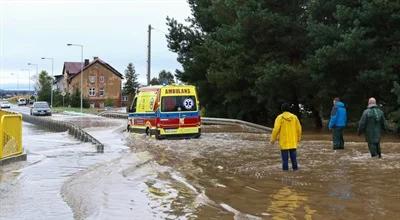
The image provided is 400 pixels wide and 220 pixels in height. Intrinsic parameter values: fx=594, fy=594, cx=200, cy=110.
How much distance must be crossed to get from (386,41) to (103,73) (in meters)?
110

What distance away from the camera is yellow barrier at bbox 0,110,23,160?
15141mm

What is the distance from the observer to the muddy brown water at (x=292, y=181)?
9.06m

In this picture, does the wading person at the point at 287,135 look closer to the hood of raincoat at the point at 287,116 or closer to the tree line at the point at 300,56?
the hood of raincoat at the point at 287,116

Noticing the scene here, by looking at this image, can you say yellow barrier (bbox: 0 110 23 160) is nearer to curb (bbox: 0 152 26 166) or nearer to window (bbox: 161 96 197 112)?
curb (bbox: 0 152 26 166)

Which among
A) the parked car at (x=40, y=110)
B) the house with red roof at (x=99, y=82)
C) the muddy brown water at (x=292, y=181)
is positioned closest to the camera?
the muddy brown water at (x=292, y=181)

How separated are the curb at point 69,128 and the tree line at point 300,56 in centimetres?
1039

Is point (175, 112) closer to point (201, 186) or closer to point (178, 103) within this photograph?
point (178, 103)

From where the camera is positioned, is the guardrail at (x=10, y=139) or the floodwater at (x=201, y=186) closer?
the floodwater at (x=201, y=186)

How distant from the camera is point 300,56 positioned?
115ft

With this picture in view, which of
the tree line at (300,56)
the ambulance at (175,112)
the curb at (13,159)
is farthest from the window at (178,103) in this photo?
the curb at (13,159)

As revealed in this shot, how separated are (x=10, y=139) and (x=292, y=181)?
26.1 ft

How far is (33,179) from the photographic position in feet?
41.0

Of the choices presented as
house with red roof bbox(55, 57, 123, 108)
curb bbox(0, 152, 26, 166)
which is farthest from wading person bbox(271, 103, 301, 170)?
house with red roof bbox(55, 57, 123, 108)

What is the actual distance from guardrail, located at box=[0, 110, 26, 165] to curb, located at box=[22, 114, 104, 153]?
311cm
